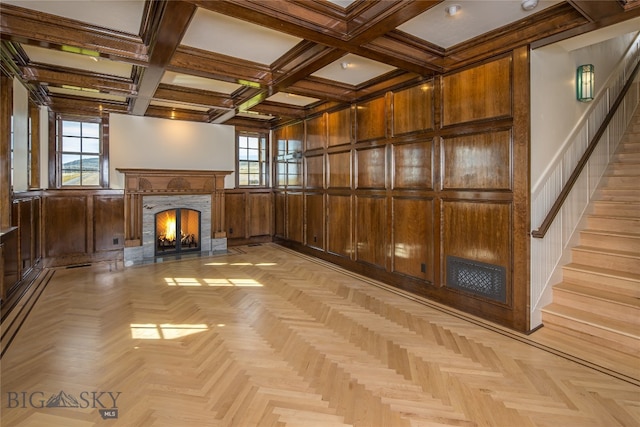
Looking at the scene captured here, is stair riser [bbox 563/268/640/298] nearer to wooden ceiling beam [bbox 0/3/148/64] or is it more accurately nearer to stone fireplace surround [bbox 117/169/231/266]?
wooden ceiling beam [bbox 0/3/148/64]

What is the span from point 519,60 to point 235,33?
9.24 ft

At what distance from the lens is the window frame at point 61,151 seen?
19.1ft

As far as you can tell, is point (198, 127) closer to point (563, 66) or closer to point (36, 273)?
point (36, 273)

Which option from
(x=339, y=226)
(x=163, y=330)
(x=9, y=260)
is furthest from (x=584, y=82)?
(x=9, y=260)

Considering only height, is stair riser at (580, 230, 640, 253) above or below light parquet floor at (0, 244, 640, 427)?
above

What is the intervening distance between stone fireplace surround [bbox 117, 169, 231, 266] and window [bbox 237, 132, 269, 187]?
0.67m

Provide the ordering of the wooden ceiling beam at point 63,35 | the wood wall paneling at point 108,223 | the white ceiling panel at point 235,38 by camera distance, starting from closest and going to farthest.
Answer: the wooden ceiling beam at point 63,35 < the white ceiling panel at point 235,38 < the wood wall paneling at point 108,223

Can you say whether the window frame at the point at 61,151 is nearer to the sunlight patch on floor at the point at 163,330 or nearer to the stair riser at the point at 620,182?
the sunlight patch on floor at the point at 163,330

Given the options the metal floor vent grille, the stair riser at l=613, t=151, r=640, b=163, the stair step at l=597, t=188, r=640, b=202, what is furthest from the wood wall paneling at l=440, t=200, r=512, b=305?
the stair riser at l=613, t=151, r=640, b=163

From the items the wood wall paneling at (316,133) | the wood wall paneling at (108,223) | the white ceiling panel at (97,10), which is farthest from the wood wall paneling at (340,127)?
the wood wall paneling at (108,223)

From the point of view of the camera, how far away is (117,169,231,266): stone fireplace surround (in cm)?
638

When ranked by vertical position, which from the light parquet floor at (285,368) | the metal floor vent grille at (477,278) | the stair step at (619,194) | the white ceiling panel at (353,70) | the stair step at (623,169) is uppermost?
the white ceiling panel at (353,70)

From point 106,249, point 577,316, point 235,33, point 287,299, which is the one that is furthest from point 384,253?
point 106,249

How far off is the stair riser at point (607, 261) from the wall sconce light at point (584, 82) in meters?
1.77
